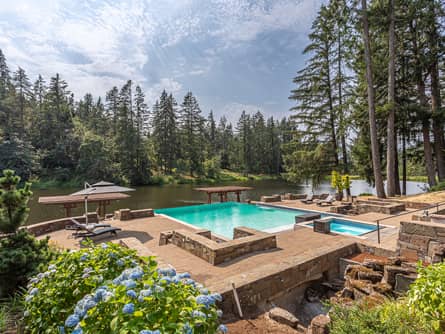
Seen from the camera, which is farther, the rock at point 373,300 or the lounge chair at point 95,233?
the lounge chair at point 95,233

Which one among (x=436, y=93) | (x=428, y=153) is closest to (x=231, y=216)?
(x=428, y=153)

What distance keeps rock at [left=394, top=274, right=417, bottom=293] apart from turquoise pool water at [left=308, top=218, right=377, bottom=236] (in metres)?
4.71

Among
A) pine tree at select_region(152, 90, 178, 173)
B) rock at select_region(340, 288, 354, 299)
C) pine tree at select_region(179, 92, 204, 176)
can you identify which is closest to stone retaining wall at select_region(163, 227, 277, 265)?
rock at select_region(340, 288, 354, 299)

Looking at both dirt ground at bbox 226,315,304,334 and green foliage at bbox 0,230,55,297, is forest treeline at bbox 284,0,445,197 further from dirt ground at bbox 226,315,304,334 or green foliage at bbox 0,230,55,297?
green foliage at bbox 0,230,55,297

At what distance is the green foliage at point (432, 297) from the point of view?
1.90m

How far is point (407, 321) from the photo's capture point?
201 cm

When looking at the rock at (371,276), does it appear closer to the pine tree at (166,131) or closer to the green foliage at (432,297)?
the green foliage at (432,297)

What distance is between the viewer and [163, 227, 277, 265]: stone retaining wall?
4535 millimetres

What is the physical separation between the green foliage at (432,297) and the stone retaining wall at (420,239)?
2960 mm

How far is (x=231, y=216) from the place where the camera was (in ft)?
40.3

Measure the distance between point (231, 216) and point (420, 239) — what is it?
8.50 meters

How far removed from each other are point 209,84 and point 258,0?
320 inches

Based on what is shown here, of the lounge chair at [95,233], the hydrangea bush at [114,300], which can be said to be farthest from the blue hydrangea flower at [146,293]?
the lounge chair at [95,233]

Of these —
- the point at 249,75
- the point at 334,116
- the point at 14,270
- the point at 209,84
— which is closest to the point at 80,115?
the point at 209,84
